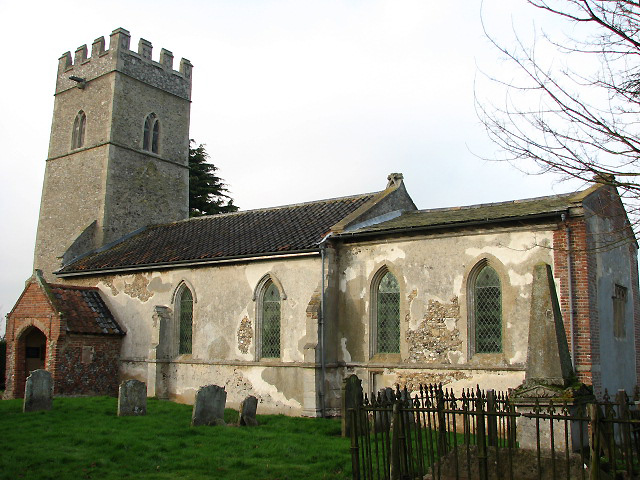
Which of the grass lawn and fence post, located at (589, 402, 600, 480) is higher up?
fence post, located at (589, 402, 600, 480)

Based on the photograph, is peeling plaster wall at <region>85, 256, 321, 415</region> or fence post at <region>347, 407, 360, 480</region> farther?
peeling plaster wall at <region>85, 256, 321, 415</region>

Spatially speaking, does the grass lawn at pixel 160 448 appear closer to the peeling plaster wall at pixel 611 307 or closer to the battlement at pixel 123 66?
the peeling plaster wall at pixel 611 307

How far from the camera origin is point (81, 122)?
30.5 metres

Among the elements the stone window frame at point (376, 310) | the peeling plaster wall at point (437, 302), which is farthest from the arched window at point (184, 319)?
the stone window frame at point (376, 310)

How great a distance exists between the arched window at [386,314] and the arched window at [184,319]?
266 inches

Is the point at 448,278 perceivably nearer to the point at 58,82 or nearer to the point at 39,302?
the point at 39,302

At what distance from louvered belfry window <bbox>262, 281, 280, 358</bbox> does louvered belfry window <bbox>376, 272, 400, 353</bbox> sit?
3.19 meters

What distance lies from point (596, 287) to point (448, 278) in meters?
3.54

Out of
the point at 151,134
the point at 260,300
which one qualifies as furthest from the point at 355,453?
the point at 151,134

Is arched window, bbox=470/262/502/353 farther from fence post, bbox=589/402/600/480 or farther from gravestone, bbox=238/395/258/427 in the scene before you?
fence post, bbox=589/402/600/480

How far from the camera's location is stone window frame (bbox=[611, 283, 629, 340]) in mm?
17109

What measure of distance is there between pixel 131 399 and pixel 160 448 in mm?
4514

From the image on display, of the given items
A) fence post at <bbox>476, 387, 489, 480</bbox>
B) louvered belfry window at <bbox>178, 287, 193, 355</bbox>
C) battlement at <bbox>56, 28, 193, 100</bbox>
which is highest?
battlement at <bbox>56, 28, 193, 100</bbox>

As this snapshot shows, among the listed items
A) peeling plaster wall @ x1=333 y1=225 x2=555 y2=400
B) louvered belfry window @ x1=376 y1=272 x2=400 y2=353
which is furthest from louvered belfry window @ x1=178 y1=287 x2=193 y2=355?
louvered belfry window @ x1=376 y1=272 x2=400 y2=353
